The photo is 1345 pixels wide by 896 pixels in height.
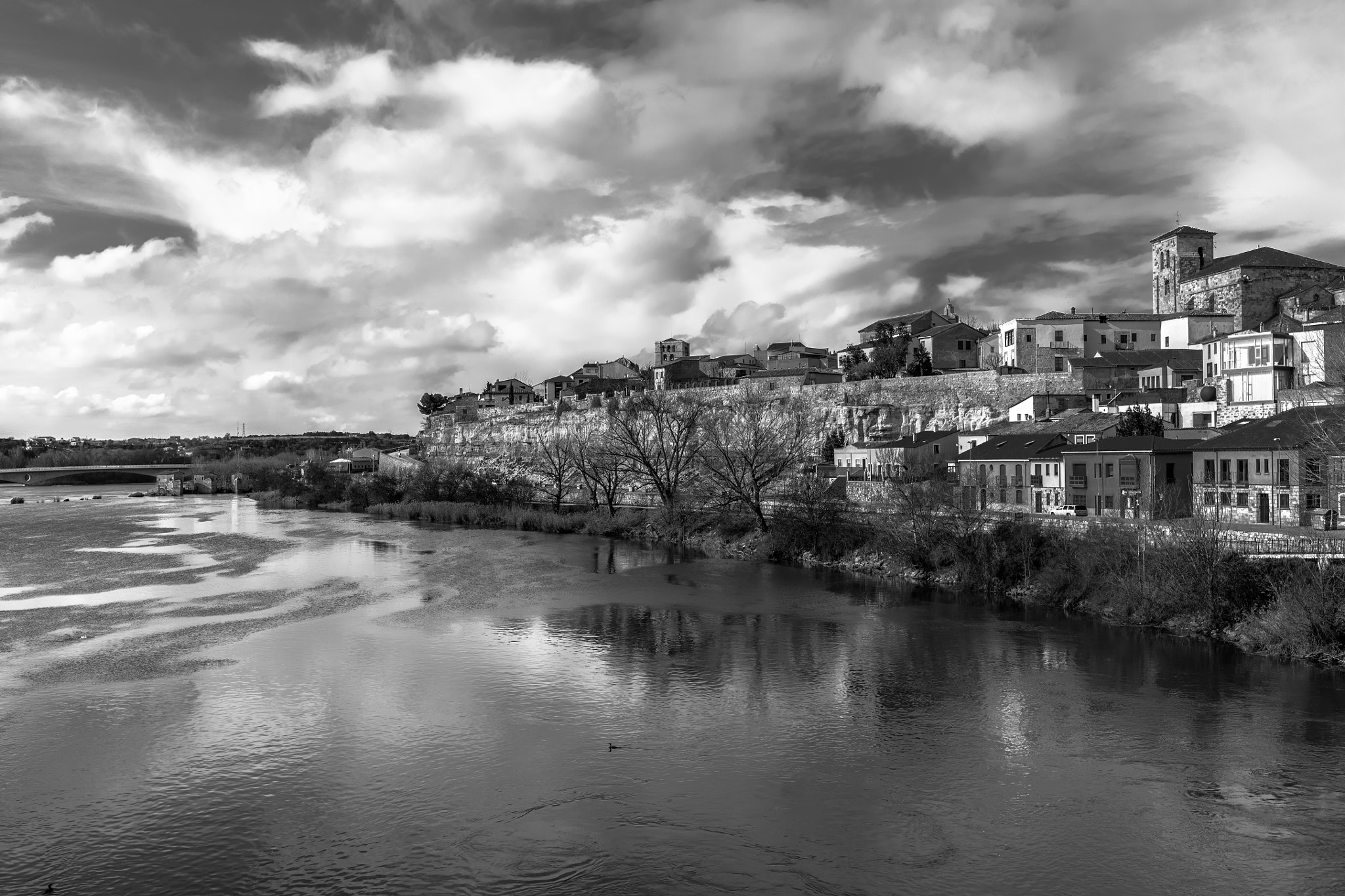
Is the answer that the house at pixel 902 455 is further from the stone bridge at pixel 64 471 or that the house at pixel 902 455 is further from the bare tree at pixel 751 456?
the stone bridge at pixel 64 471

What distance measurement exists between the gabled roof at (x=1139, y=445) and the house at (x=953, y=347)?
31258 millimetres

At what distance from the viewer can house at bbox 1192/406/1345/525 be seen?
2461cm

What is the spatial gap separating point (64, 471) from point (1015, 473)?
108433mm

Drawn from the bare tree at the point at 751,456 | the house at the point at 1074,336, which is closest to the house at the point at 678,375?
the bare tree at the point at 751,456

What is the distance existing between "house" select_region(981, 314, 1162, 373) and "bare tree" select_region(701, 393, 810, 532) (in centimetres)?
1498

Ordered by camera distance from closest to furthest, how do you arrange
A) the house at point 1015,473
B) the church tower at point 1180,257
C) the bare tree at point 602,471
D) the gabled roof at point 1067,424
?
the house at point 1015,473, the gabled roof at point 1067,424, the bare tree at point 602,471, the church tower at point 1180,257

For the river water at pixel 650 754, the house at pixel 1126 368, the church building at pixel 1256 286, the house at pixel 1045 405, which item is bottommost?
the river water at pixel 650 754

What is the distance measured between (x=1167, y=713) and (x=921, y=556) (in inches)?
576

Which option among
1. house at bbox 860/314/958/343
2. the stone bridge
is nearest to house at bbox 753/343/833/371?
house at bbox 860/314/958/343

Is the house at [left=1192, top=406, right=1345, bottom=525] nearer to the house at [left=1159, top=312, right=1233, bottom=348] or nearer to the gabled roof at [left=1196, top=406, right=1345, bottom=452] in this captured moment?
the gabled roof at [left=1196, top=406, right=1345, bottom=452]

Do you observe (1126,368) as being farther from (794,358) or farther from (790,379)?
(794,358)

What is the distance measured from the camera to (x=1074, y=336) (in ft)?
188

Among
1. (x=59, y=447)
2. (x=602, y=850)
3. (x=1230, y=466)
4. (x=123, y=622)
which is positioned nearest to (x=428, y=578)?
(x=123, y=622)

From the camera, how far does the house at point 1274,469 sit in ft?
80.7
